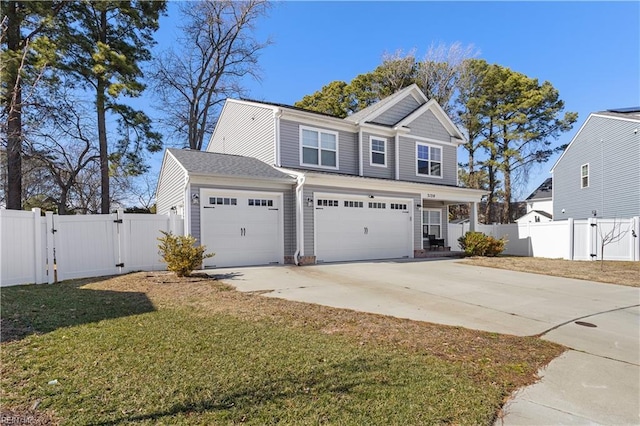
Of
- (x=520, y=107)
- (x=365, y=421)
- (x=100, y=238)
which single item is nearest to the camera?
(x=365, y=421)

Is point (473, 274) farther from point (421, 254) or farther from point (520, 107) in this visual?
point (520, 107)

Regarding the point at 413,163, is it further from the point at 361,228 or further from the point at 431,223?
the point at 361,228

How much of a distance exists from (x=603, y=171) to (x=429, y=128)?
11.6 metres

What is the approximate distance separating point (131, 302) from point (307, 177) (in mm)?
7180

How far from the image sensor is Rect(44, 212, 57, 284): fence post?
8.63 m

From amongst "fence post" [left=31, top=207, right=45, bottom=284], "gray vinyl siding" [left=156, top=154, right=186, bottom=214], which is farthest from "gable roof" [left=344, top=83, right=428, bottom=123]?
"fence post" [left=31, top=207, right=45, bottom=284]

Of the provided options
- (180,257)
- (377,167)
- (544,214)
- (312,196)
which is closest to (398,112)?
(377,167)

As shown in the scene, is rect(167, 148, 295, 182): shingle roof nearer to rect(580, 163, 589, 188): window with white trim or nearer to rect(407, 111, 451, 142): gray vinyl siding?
rect(407, 111, 451, 142): gray vinyl siding

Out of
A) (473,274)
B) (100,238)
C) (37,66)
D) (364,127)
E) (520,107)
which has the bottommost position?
(473,274)

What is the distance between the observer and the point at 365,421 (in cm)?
261

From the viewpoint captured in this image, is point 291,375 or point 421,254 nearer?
point 291,375

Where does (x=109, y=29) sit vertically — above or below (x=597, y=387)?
above

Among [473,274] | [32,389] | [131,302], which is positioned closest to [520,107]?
[473,274]

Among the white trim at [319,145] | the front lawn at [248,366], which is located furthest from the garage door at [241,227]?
the front lawn at [248,366]
